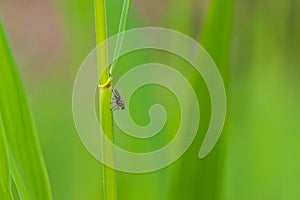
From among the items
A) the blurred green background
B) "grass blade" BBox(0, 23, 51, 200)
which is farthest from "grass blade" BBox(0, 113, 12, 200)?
the blurred green background

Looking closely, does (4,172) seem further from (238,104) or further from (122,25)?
(238,104)

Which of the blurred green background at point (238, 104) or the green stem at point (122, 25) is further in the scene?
the blurred green background at point (238, 104)

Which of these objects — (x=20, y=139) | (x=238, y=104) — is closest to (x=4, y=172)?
(x=20, y=139)

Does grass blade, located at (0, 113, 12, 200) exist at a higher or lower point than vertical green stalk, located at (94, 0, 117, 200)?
lower

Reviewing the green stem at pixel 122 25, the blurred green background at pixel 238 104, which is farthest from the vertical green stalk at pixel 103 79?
the blurred green background at pixel 238 104

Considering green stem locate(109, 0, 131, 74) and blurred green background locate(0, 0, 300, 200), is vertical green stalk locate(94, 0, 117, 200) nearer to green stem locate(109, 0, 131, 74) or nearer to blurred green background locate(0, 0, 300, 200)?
green stem locate(109, 0, 131, 74)

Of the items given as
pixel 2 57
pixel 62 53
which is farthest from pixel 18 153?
pixel 62 53

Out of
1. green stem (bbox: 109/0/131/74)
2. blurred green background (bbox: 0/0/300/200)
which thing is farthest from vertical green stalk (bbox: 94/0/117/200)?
blurred green background (bbox: 0/0/300/200)

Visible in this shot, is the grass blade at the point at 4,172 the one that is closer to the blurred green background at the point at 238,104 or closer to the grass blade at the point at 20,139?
the grass blade at the point at 20,139

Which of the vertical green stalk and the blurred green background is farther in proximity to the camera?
the blurred green background
